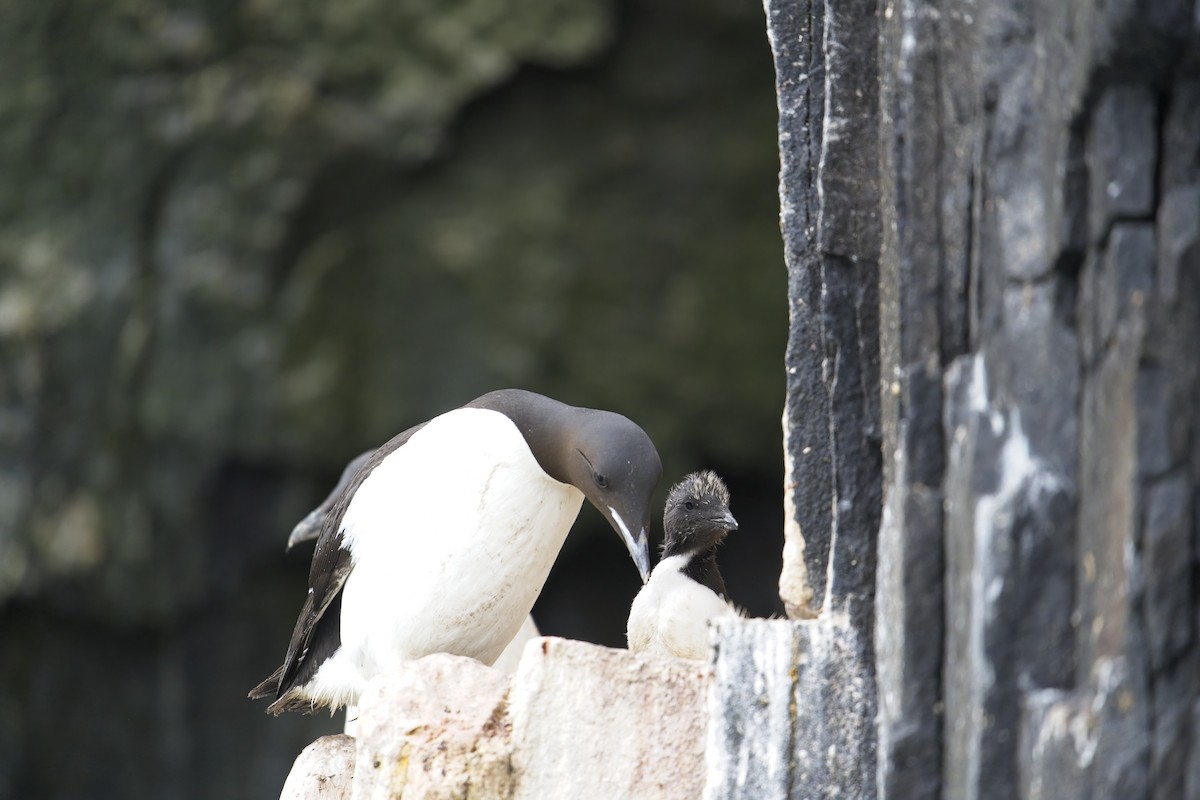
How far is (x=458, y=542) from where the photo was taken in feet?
→ 11.9

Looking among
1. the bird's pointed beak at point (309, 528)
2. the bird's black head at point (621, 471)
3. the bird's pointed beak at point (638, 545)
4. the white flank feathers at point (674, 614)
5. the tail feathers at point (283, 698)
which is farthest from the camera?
the bird's pointed beak at point (309, 528)

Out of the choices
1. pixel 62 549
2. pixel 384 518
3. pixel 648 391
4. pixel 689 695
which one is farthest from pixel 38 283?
pixel 689 695

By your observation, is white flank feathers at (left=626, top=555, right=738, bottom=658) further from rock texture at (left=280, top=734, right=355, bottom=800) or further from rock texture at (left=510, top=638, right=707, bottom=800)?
rock texture at (left=280, top=734, right=355, bottom=800)

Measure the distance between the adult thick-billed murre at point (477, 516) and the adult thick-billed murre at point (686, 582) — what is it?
293 mm

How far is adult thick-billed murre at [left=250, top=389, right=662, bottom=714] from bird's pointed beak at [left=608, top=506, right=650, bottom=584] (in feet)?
0.04

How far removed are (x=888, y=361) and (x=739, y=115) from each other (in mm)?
6616

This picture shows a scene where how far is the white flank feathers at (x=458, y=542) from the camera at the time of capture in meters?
3.62

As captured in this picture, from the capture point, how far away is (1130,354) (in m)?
1.97

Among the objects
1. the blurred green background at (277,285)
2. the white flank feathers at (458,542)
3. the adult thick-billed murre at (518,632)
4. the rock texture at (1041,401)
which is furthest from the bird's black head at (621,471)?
the blurred green background at (277,285)

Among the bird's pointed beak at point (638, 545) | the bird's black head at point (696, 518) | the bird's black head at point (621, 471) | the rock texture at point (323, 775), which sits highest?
the bird's black head at point (621, 471)

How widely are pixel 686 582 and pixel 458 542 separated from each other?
2.09 ft

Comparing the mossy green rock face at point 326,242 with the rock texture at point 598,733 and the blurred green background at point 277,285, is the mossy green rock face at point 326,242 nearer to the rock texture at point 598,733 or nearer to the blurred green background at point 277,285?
the blurred green background at point 277,285

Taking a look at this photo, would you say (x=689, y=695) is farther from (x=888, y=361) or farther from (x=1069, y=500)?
(x=1069, y=500)

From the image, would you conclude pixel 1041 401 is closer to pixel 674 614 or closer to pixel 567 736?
pixel 567 736
